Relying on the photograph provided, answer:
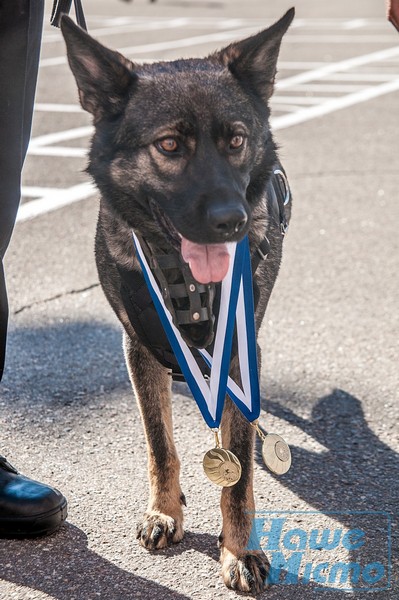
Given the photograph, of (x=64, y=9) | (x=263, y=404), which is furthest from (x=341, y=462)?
(x=64, y=9)

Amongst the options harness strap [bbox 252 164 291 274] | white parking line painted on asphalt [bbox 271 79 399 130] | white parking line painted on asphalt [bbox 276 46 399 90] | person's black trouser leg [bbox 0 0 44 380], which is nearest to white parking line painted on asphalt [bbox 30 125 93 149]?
white parking line painted on asphalt [bbox 271 79 399 130]

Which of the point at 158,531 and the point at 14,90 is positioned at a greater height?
the point at 14,90

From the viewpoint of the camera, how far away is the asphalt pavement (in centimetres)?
301

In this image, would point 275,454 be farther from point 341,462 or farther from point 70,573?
point 70,573

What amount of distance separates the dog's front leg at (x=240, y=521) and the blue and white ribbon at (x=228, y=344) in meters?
0.08

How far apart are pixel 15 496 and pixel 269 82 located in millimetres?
1644

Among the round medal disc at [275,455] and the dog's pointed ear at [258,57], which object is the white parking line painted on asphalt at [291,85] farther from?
the round medal disc at [275,455]

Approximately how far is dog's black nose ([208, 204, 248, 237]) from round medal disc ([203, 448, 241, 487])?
731mm

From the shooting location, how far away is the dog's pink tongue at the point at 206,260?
2.90 m

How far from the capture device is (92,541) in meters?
3.16

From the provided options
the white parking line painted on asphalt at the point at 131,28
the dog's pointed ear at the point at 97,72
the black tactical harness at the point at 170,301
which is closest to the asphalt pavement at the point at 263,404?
the dog's pointed ear at the point at 97,72

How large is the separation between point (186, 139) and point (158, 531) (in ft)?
4.24

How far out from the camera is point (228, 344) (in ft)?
10.00

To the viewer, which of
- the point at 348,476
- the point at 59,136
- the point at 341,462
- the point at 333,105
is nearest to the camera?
the point at 348,476
